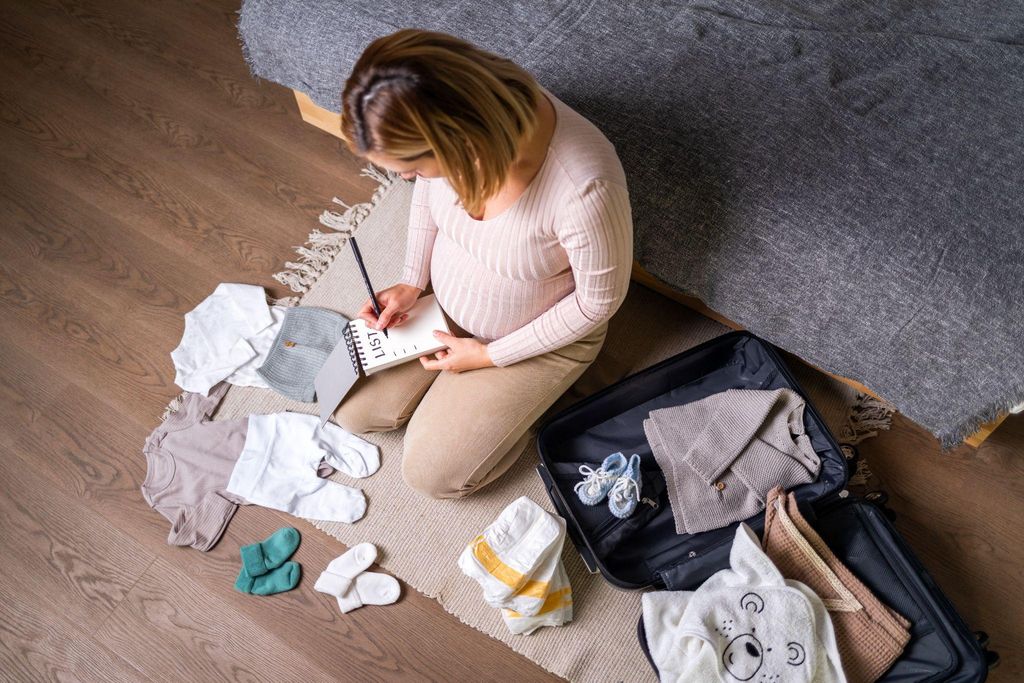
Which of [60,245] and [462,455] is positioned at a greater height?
[462,455]

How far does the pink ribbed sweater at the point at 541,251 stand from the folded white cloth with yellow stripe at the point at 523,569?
0.30m

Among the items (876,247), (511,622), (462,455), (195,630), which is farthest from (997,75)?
(195,630)

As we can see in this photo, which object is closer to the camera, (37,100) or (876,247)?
(876,247)

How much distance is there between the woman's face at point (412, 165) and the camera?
88 cm

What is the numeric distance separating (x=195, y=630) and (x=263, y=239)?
33.2 inches

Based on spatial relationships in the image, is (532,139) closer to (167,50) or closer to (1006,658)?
(1006,658)

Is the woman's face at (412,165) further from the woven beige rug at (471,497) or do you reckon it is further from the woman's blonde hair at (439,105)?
the woven beige rug at (471,497)

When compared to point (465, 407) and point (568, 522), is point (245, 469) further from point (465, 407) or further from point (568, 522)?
point (568, 522)

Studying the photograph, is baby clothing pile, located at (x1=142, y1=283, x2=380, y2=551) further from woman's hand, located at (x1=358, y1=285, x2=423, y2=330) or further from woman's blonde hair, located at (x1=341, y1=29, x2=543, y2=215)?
woman's blonde hair, located at (x1=341, y1=29, x2=543, y2=215)

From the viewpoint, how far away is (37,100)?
1.93 meters

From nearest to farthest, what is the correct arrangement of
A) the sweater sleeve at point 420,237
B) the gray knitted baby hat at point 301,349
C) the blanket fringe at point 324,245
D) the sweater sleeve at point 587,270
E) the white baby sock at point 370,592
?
the sweater sleeve at point 587,270, the sweater sleeve at point 420,237, the white baby sock at point 370,592, the gray knitted baby hat at point 301,349, the blanket fringe at point 324,245

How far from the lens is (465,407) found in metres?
1.26

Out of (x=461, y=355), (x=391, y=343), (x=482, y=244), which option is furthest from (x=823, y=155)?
(x=391, y=343)

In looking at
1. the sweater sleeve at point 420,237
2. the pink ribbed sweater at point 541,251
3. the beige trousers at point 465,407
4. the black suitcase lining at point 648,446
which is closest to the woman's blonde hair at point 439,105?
the pink ribbed sweater at point 541,251
